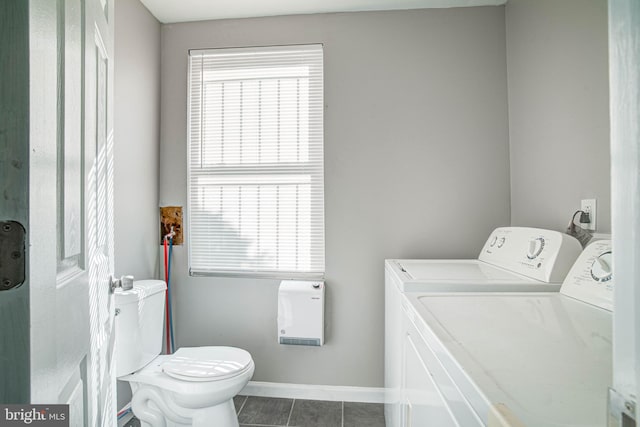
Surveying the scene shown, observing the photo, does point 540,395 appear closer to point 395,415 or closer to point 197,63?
point 395,415

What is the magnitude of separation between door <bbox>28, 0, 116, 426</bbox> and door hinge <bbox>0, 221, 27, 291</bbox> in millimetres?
14

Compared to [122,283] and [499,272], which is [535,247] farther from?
[122,283]

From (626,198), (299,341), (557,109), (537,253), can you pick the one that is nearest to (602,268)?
(537,253)

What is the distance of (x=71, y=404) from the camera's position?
0.65 m

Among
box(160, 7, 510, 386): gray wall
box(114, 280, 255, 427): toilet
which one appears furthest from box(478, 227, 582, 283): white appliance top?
box(114, 280, 255, 427): toilet

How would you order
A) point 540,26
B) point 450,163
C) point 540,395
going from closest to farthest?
point 540,395 → point 540,26 → point 450,163

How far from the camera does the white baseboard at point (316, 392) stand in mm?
1847

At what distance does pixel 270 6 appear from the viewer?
6.14 feet

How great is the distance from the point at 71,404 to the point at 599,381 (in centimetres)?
109

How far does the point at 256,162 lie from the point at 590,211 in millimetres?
1822

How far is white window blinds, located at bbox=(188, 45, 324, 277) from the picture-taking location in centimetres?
194

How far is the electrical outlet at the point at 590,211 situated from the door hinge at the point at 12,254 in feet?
5.82

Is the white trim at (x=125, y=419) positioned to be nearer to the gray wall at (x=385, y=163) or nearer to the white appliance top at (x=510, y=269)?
the gray wall at (x=385, y=163)

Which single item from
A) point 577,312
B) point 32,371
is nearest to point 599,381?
point 577,312
